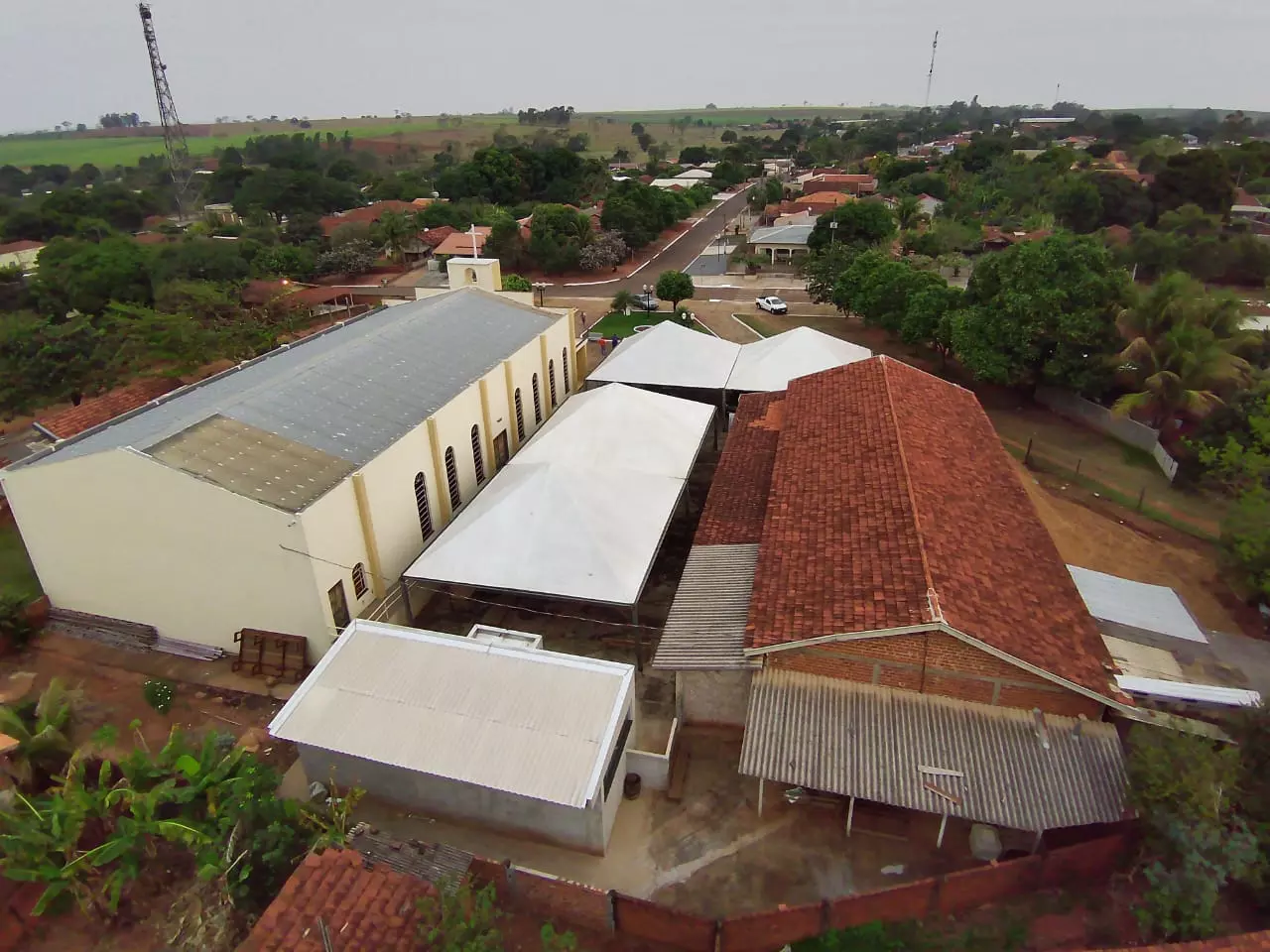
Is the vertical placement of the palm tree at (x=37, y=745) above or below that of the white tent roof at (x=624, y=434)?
below

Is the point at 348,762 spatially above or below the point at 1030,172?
below

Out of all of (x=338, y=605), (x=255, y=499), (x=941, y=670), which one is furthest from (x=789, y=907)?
(x=255, y=499)

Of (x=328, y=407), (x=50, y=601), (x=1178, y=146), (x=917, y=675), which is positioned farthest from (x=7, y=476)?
(x=1178, y=146)

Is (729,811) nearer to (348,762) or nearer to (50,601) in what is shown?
(348,762)

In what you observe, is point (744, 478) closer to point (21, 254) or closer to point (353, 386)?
point (353, 386)

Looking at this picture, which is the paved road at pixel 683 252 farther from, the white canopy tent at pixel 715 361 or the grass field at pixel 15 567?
the grass field at pixel 15 567

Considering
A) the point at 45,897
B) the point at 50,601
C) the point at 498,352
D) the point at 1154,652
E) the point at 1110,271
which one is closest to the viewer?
the point at 45,897

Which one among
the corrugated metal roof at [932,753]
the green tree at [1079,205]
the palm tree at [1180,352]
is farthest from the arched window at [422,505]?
the green tree at [1079,205]
